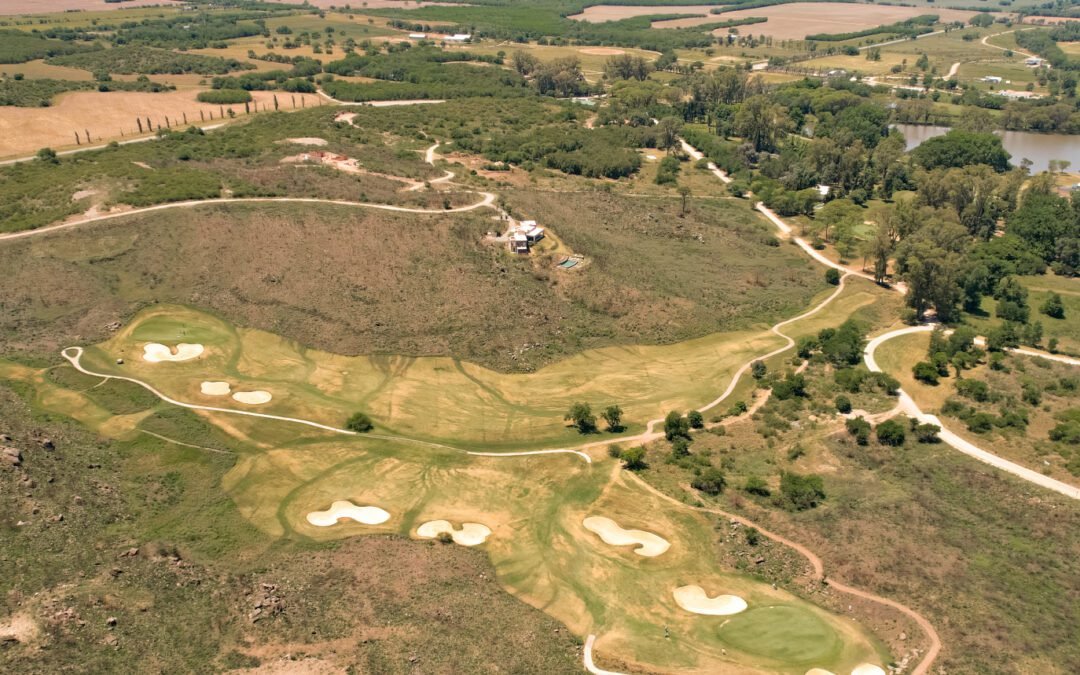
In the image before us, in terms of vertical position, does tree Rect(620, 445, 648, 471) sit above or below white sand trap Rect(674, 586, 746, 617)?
above

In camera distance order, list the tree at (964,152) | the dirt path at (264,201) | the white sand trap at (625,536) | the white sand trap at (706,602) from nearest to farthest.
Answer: the white sand trap at (706,602) → the white sand trap at (625,536) → the dirt path at (264,201) → the tree at (964,152)

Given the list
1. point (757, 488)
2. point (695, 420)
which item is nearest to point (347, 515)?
point (757, 488)

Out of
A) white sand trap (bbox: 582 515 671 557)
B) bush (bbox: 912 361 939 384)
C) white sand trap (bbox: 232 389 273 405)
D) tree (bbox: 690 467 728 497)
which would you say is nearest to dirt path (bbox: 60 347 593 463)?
white sand trap (bbox: 232 389 273 405)

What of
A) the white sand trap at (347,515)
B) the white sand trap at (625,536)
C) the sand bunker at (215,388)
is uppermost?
the sand bunker at (215,388)

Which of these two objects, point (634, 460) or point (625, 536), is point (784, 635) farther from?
point (634, 460)

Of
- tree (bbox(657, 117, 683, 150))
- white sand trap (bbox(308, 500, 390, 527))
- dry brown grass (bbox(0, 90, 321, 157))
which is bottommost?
white sand trap (bbox(308, 500, 390, 527))

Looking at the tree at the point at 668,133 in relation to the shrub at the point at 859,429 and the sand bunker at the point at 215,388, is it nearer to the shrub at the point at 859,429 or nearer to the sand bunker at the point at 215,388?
the shrub at the point at 859,429

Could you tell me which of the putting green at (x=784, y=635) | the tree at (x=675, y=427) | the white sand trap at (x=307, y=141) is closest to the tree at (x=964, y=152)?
the tree at (x=675, y=427)

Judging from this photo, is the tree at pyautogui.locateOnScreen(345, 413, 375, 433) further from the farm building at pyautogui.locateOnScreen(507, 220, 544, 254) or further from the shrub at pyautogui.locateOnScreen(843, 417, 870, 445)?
the shrub at pyautogui.locateOnScreen(843, 417, 870, 445)
